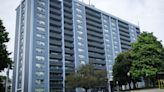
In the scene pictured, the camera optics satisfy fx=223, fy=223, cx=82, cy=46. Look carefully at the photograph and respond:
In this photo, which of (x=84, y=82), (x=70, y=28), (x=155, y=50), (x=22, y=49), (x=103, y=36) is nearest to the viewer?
(x=155, y=50)

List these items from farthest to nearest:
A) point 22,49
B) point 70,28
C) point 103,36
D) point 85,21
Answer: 1. point 103,36
2. point 85,21
3. point 70,28
4. point 22,49

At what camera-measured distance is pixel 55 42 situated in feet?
303

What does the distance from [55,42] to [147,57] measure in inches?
1821

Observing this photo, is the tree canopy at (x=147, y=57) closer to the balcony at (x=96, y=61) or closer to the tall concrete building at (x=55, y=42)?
the tall concrete building at (x=55, y=42)

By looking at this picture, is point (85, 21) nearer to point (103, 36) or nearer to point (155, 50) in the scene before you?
point (103, 36)

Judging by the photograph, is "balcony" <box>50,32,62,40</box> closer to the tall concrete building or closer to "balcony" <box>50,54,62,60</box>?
the tall concrete building

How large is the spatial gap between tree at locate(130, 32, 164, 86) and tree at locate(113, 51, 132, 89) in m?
10.1

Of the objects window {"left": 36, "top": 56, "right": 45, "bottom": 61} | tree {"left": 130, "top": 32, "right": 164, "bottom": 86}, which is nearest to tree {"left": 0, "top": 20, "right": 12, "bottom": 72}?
tree {"left": 130, "top": 32, "right": 164, "bottom": 86}

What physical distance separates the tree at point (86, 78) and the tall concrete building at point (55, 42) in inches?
531

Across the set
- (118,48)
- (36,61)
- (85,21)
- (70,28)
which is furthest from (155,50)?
(118,48)

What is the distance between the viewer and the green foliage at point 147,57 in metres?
53.8

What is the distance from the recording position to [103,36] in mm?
117250

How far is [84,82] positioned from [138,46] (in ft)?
81.4

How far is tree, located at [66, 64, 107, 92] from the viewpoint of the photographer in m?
74.4
